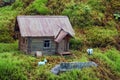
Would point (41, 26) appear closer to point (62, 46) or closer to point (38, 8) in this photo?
point (62, 46)

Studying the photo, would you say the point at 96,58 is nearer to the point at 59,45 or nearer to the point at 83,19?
the point at 59,45

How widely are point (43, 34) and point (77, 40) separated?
4335 millimetres

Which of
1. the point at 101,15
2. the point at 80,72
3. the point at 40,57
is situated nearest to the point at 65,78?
the point at 80,72

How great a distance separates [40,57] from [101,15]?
945cm

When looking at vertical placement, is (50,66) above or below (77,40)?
above

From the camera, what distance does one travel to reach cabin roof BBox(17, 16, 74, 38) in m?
27.5

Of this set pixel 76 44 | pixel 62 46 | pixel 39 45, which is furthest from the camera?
pixel 76 44

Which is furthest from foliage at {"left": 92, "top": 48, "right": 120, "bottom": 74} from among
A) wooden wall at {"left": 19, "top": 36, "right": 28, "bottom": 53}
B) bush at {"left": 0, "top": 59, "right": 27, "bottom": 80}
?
bush at {"left": 0, "top": 59, "right": 27, "bottom": 80}

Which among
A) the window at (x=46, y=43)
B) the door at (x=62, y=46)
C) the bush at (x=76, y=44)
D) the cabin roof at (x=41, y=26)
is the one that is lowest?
the bush at (x=76, y=44)

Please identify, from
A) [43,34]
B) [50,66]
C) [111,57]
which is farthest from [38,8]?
[50,66]

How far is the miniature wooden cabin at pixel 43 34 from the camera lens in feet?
90.5

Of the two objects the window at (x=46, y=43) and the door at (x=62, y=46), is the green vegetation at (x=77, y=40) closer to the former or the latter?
the door at (x=62, y=46)

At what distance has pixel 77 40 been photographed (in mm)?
31047

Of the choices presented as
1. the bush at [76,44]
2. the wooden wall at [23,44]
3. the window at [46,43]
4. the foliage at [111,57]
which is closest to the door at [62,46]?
the window at [46,43]
